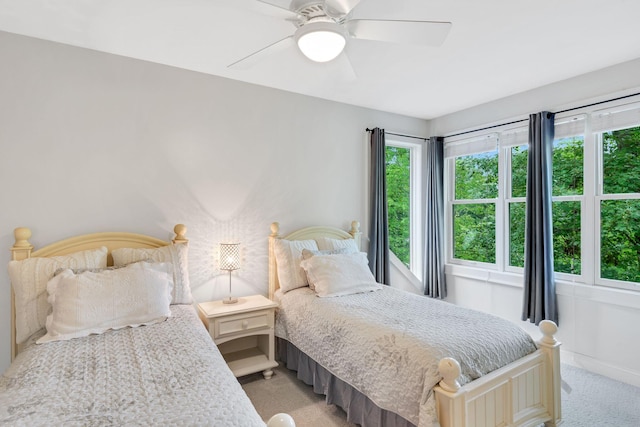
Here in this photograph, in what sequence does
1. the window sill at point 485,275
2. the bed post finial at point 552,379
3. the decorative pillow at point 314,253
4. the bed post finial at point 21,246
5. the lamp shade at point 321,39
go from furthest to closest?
the window sill at point 485,275
the decorative pillow at point 314,253
the bed post finial at point 21,246
the bed post finial at point 552,379
the lamp shade at point 321,39

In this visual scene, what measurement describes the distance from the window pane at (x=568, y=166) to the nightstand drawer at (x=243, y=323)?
292 cm

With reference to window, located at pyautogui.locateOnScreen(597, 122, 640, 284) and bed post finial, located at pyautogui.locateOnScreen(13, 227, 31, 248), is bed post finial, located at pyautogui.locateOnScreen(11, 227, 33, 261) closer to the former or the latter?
bed post finial, located at pyautogui.locateOnScreen(13, 227, 31, 248)

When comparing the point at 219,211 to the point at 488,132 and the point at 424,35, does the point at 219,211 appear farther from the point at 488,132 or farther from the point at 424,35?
the point at 488,132

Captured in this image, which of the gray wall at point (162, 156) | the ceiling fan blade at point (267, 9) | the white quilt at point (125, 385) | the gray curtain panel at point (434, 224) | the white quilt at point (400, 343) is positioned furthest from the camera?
the gray curtain panel at point (434, 224)

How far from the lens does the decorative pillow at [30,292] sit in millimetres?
1955

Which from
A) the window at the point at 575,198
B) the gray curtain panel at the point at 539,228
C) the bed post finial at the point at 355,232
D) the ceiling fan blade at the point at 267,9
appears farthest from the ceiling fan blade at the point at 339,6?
the window at the point at 575,198

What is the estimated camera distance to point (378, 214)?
12.1 ft

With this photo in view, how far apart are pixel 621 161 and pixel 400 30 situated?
8.20ft

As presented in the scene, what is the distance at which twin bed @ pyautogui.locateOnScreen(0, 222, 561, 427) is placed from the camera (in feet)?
4.00

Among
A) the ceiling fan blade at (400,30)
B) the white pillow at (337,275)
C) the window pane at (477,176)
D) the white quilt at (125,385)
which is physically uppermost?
the ceiling fan blade at (400,30)

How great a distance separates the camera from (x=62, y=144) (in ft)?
7.74

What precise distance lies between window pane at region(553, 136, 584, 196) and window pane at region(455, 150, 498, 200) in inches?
24.1

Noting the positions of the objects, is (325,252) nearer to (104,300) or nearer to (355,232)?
(355,232)

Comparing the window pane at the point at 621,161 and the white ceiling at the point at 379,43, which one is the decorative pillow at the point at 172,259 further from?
the window pane at the point at 621,161
